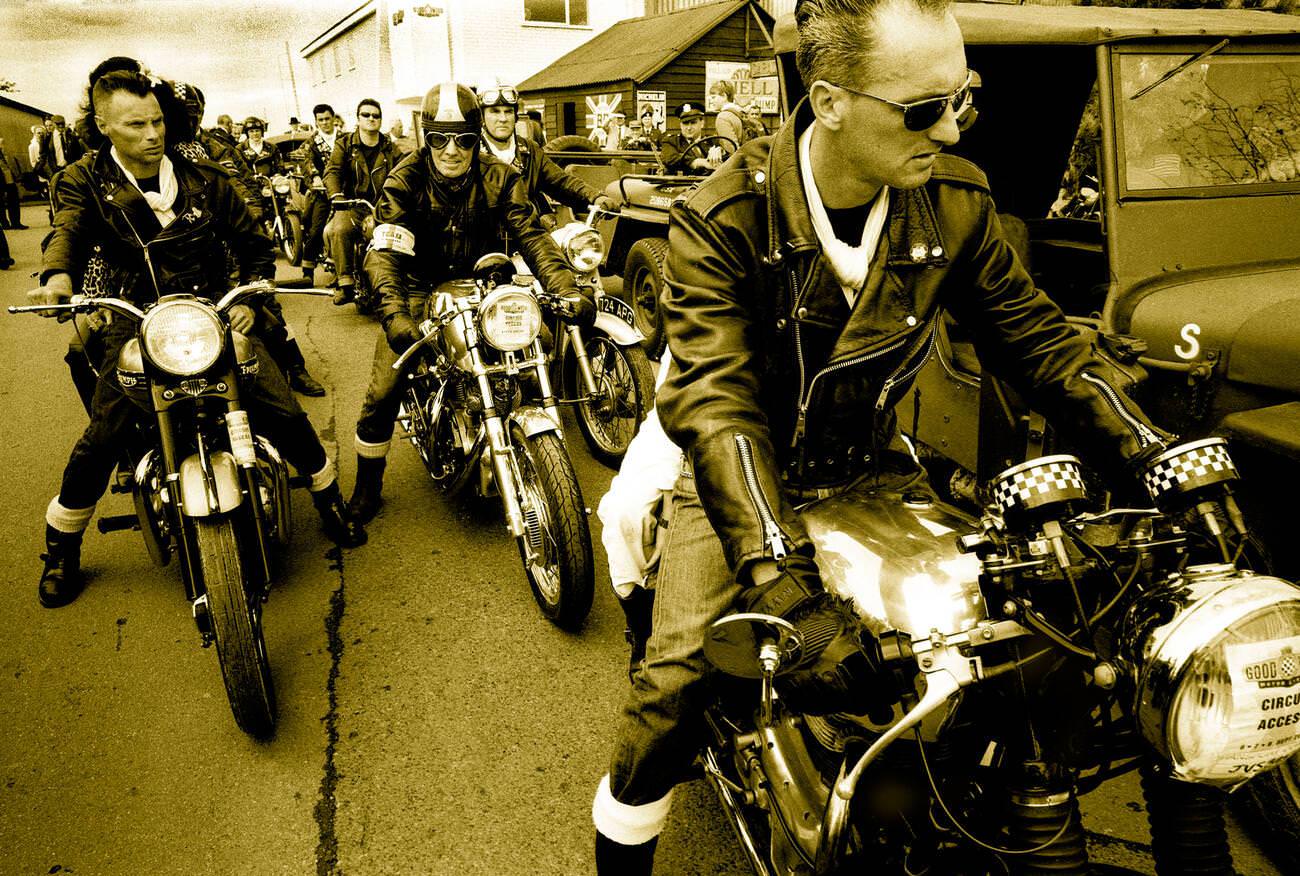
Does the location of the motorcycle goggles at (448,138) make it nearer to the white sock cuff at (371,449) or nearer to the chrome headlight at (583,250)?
the chrome headlight at (583,250)

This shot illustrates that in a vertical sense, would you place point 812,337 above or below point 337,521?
above

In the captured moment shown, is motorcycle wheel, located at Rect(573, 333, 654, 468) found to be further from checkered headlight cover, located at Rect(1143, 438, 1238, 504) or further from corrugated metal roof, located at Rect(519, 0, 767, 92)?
corrugated metal roof, located at Rect(519, 0, 767, 92)

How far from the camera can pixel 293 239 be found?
1341cm

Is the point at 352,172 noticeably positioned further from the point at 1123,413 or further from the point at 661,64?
the point at 661,64

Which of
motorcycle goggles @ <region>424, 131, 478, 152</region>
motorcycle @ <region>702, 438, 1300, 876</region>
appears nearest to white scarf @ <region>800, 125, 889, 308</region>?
motorcycle @ <region>702, 438, 1300, 876</region>

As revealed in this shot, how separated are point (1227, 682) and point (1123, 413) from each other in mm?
719

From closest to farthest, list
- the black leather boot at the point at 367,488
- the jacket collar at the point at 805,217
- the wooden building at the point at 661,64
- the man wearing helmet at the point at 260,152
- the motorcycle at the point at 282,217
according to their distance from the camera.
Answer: the jacket collar at the point at 805,217 < the black leather boot at the point at 367,488 < the motorcycle at the point at 282,217 < the man wearing helmet at the point at 260,152 < the wooden building at the point at 661,64

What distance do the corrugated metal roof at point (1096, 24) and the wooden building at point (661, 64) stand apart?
17999 millimetres

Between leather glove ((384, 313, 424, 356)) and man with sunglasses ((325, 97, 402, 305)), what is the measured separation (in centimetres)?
594

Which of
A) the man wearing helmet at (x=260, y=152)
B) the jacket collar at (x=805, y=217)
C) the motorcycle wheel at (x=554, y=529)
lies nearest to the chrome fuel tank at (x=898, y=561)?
the jacket collar at (x=805, y=217)

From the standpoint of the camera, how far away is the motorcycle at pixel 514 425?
3.39m

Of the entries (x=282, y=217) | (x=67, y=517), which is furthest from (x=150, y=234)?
(x=282, y=217)

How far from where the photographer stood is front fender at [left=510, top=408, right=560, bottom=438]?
3531 millimetres

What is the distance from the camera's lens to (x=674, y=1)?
90.4 ft
